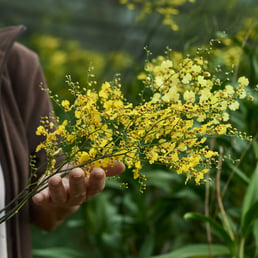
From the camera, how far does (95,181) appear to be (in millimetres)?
485

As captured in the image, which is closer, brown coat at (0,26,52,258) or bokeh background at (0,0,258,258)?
brown coat at (0,26,52,258)

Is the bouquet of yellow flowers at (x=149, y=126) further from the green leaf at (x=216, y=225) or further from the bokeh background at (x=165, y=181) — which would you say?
the green leaf at (x=216, y=225)

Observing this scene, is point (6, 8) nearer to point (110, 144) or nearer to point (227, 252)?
point (227, 252)

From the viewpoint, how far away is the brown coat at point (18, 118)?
66cm

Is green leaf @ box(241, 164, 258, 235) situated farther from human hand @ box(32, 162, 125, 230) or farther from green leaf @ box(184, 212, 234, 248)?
human hand @ box(32, 162, 125, 230)

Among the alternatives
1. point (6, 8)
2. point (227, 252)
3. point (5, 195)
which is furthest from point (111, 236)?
point (6, 8)

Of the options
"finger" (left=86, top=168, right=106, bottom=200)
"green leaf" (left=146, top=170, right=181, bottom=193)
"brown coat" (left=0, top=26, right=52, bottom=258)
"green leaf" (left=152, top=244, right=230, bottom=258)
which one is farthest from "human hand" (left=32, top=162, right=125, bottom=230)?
"green leaf" (left=146, top=170, right=181, bottom=193)

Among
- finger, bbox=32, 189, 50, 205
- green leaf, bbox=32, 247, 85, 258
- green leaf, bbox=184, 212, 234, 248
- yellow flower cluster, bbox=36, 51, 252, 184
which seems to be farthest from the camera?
green leaf, bbox=32, 247, 85, 258

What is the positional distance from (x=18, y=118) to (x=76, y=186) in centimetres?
28

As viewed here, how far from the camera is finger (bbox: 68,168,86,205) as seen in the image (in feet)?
1.50

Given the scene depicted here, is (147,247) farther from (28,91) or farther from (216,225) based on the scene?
(28,91)

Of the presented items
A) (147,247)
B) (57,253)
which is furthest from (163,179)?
(57,253)

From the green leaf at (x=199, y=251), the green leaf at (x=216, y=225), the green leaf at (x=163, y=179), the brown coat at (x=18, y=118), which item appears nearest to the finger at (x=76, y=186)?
the brown coat at (x=18, y=118)

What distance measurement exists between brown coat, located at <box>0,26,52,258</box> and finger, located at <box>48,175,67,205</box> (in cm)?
12
